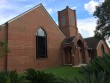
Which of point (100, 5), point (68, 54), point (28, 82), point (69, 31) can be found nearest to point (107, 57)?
point (28, 82)

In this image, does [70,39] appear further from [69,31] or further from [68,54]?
[69,31]

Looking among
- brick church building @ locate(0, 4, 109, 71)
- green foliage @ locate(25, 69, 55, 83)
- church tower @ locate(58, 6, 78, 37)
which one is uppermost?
church tower @ locate(58, 6, 78, 37)

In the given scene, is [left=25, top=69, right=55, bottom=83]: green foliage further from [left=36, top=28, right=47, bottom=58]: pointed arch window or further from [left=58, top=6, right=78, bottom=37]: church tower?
[left=58, top=6, right=78, bottom=37]: church tower

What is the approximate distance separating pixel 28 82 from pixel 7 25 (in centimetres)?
1899

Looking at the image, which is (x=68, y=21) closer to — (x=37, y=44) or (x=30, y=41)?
(x=37, y=44)

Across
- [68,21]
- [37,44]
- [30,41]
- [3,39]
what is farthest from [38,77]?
[68,21]

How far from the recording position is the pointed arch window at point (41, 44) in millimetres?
25191

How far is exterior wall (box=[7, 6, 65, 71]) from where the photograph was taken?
72.4 ft

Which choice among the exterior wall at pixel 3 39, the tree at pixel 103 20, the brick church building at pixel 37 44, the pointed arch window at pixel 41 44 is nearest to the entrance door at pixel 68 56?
the brick church building at pixel 37 44

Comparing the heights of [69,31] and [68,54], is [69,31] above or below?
above

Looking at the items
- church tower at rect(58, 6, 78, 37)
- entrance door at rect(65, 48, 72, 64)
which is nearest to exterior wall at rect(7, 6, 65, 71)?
entrance door at rect(65, 48, 72, 64)

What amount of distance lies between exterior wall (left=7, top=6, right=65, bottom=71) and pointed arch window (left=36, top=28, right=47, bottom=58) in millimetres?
553

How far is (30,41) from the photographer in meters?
24.0

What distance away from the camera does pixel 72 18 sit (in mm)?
38094
